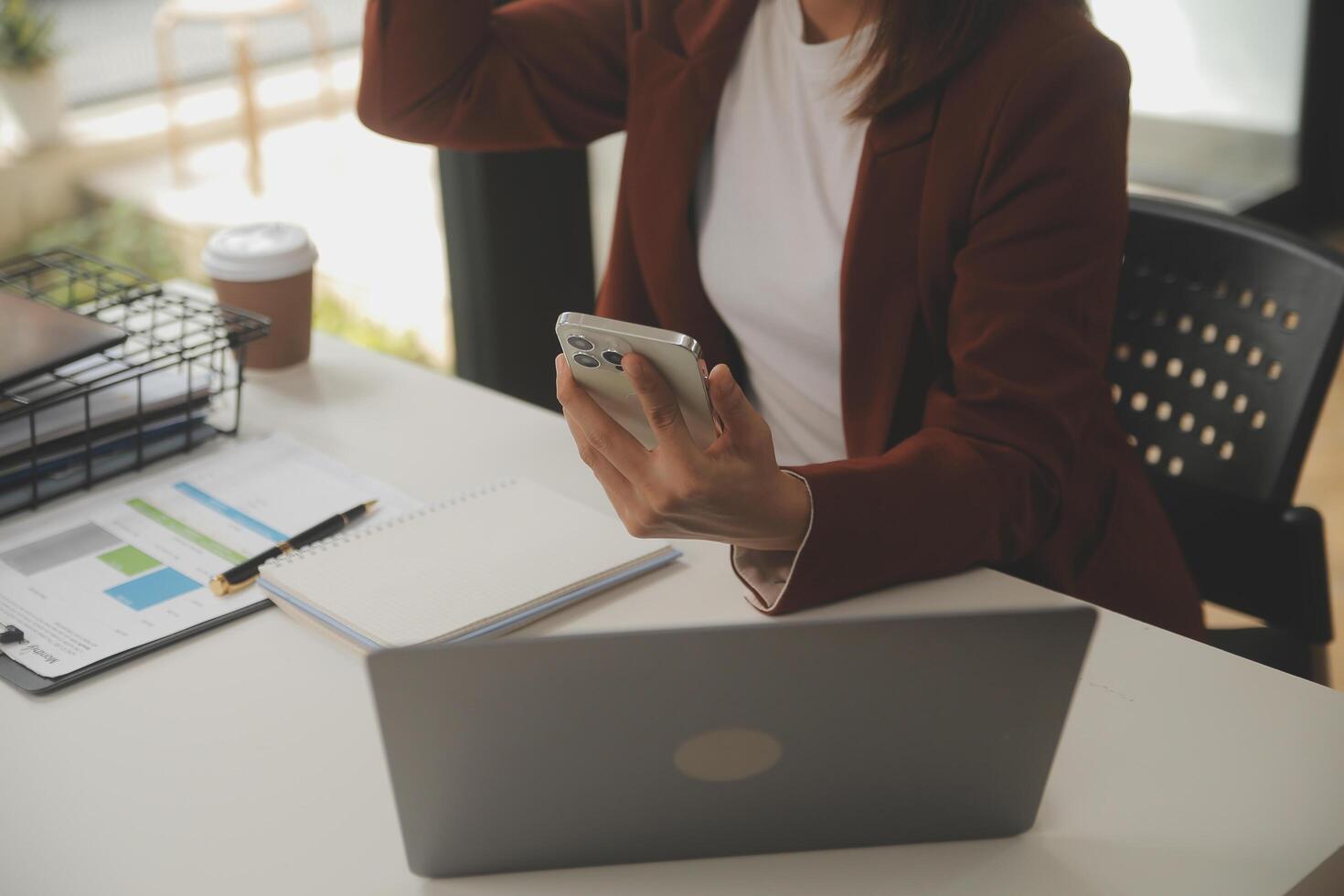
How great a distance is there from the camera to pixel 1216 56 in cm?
298

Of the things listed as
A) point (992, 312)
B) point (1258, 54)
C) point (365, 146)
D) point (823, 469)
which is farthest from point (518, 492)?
point (1258, 54)

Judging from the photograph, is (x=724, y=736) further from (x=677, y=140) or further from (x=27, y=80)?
(x=27, y=80)

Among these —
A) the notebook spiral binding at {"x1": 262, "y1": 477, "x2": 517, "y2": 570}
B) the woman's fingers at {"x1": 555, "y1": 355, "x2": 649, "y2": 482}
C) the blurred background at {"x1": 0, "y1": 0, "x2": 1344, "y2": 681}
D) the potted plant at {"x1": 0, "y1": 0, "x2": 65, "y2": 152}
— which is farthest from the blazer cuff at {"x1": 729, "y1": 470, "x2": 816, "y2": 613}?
the potted plant at {"x1": 0, "y1": 0, "x2": 65, "y2": 152}

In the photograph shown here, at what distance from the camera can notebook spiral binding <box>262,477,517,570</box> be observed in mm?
898

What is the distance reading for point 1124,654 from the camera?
0.82 metres

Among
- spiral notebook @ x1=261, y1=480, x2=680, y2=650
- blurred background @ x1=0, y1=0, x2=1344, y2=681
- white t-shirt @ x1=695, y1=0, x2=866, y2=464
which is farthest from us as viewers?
blurred background @ x1=0, y1=0, x2=1344, y2=681

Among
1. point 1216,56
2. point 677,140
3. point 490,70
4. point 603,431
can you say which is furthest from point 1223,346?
point 1216,56

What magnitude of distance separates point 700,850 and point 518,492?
39 cm

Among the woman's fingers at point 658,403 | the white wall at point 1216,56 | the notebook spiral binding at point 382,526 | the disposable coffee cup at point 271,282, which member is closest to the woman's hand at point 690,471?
the woman's fingers at point 658,403

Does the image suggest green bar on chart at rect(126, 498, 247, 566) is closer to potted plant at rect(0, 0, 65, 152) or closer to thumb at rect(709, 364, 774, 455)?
thumb at rect(709, 364, 774, 455)

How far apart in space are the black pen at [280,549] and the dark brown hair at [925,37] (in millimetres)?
534

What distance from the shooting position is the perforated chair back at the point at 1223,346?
1077mm

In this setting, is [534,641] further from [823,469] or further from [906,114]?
[906,114]

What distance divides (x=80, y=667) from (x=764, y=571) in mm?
449
